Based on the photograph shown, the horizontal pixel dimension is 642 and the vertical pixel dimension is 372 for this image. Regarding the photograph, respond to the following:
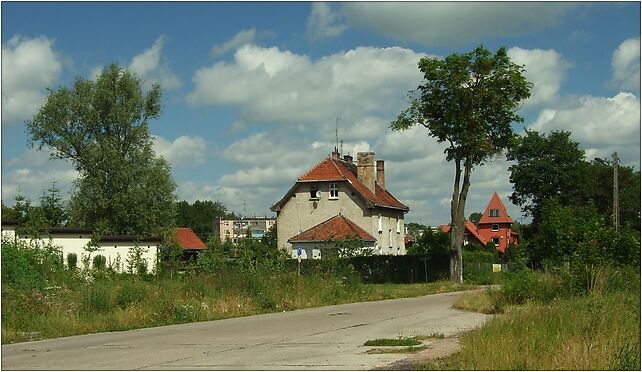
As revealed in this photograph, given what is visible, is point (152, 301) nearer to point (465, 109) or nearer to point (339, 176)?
point (465, 109)

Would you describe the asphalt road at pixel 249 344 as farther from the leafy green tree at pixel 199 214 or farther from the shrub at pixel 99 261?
the leafy green tree at pixel 199 214

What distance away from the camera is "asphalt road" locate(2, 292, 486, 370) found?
13.5 metres

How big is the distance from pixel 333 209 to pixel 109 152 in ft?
60.3

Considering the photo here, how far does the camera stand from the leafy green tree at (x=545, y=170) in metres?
82.5

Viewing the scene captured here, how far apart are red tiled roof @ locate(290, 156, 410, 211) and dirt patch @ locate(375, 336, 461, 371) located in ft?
159

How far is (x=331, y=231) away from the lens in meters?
62.7

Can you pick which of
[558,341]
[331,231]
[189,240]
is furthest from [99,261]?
[189,240]

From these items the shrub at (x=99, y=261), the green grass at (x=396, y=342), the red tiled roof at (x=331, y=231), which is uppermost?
the red tiled roof at (x=331, y=231)

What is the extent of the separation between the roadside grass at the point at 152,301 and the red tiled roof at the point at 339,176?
32966 mm

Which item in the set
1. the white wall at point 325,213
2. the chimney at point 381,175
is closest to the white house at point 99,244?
the white wall at point 325,213

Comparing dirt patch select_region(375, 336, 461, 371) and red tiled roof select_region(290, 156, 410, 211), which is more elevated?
red tiled roof select_region(290, 156, 410, 211)

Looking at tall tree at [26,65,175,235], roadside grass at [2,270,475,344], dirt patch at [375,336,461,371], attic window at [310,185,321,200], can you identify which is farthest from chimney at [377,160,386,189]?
dirt patch at [375,336,461,371]

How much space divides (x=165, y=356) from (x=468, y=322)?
30.6ft

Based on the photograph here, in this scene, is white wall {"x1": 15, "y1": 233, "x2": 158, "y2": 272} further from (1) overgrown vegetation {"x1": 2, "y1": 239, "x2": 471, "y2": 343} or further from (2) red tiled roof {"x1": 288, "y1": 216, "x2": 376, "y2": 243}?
(2) red tiled roof {"x1": 288, "y1": 216, "x2": 376, "y2": 243}
